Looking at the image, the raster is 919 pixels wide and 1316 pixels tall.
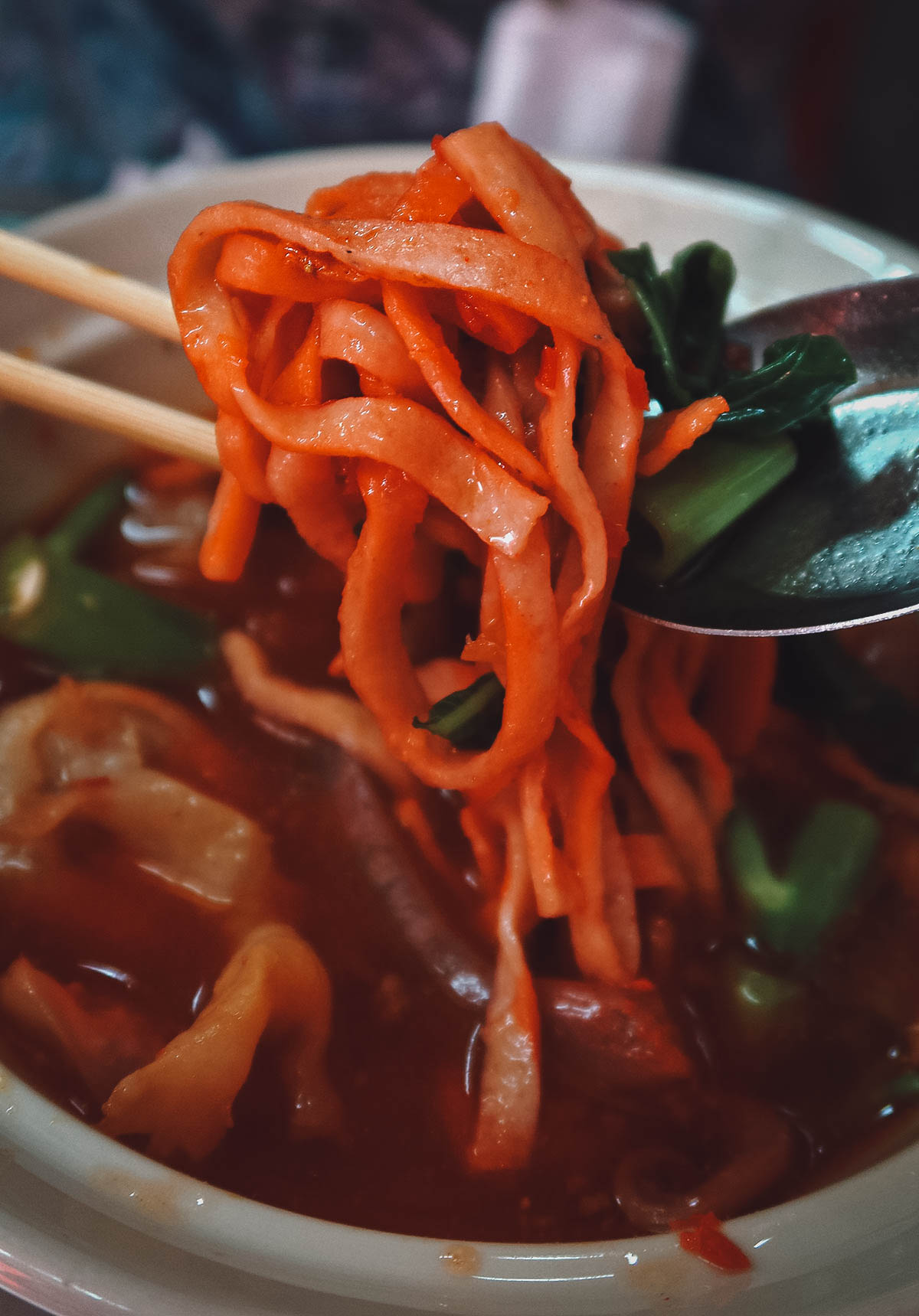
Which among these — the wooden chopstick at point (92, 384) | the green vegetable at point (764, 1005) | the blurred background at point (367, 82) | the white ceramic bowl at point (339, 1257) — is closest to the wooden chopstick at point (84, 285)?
the wooden chopstick at point (92, 384)

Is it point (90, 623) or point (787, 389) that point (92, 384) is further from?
point (787, 389)

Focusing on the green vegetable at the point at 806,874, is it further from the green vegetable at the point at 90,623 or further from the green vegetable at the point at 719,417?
the green vegetable at the point at 90,623

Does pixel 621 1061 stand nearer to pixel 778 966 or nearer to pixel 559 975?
pixel 559 975

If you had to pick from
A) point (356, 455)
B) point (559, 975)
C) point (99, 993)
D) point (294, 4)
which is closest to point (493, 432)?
point (356, 455)

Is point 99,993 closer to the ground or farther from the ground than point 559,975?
closer to the ground

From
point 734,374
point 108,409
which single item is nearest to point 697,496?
point 734,374

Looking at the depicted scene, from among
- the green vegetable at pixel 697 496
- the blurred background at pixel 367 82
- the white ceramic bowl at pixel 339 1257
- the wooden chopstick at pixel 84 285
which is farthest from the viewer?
the blurred background at pixel 367 82
